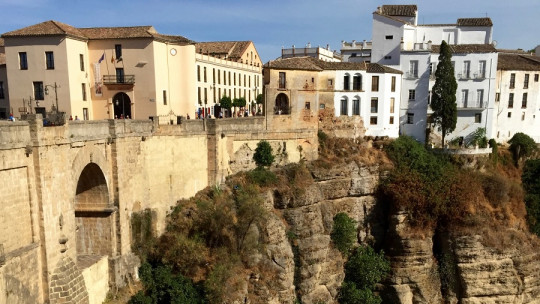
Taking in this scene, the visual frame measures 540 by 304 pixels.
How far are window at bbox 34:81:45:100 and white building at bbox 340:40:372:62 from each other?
102 feet

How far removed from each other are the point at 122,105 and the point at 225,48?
1980 centimetres

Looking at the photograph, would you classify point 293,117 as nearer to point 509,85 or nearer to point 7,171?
point 7,171

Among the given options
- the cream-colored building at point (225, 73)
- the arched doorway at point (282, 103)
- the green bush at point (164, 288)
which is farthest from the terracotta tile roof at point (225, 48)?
the green bush at point (164, 288)

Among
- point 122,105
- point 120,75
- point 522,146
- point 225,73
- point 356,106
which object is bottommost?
point 522,146

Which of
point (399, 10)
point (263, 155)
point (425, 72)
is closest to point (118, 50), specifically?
point (263, 155)

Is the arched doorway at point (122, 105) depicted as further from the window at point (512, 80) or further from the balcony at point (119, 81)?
the window at point (512, 80)

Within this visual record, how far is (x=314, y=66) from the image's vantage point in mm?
29578

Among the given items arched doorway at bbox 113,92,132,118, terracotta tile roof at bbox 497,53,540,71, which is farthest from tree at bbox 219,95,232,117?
terracotta tile roof at bbox 497,53,540,71

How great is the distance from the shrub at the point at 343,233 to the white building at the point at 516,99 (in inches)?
710

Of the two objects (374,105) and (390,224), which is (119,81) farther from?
(390,224)

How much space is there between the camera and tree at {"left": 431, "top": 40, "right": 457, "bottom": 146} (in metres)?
31.8

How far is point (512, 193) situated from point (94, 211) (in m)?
29.4

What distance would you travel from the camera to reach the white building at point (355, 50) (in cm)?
4500

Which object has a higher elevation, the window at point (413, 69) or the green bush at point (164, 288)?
the window at point (413, 69)
